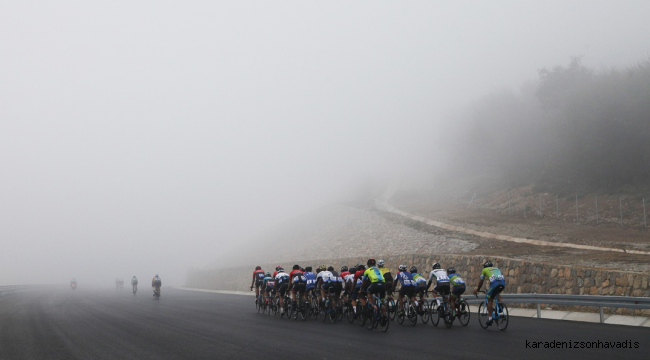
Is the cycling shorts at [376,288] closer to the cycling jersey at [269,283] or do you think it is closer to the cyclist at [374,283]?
the cyclist at [374,283]

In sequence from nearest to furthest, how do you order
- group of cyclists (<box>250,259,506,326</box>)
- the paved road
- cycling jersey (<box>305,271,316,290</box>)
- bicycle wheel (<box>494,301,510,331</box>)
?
the paved road → bicycle wheel (<box>494,301,510,331</box>) → group of cyclists (<box>250,259,506,326</box>) → cycling jersey (<box>305,271,316,290</box>)

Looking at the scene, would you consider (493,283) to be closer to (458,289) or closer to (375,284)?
(458,289)

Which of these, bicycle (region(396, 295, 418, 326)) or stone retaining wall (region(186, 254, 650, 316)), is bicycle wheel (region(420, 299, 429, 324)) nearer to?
bicycle (region(396, 295, 418, 326))

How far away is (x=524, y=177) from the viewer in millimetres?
70000

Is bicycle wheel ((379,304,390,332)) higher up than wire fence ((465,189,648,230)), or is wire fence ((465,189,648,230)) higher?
wire fence ((465,189,648,230))

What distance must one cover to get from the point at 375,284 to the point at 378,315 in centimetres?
84

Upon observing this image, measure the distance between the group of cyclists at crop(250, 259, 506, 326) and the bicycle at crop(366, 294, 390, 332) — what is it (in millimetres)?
193

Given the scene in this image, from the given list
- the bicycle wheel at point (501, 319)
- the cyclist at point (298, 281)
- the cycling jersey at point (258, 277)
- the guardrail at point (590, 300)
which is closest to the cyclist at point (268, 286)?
the cycling jersey at point (258, 277)

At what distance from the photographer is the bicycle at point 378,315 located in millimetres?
14594

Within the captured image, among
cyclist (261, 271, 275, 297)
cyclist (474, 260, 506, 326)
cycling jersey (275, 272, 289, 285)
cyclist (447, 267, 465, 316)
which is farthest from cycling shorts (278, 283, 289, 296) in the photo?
cyclist (474, 260, 506, 326)

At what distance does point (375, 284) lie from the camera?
14.9 meters

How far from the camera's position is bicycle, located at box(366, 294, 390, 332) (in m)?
14.6

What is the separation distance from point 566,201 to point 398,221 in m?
16.9

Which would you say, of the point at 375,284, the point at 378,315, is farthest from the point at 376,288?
the point at 378,315
